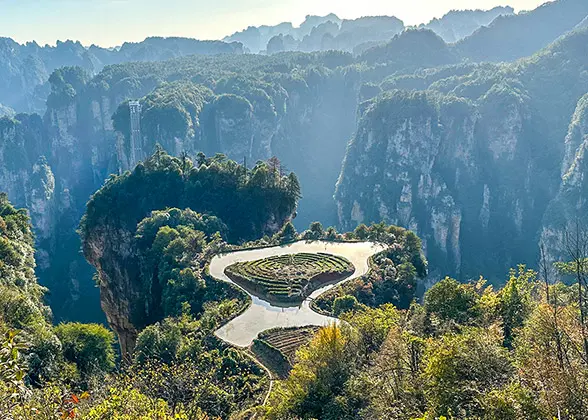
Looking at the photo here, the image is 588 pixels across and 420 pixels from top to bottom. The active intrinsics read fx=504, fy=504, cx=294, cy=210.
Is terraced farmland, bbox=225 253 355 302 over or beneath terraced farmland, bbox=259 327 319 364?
over

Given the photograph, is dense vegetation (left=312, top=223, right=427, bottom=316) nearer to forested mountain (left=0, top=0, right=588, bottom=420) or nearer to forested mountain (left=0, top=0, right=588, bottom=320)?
forested mountain (left=0, top=0, right=588, bottom=420)

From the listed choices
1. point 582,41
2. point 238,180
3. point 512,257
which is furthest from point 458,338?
point 582,41

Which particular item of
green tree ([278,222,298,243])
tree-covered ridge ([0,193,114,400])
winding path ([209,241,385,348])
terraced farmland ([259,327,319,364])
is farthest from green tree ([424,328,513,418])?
green tree ([278,222,298,243])

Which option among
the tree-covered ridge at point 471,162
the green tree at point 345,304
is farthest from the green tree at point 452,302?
the tree-covered ridge at point 471,162

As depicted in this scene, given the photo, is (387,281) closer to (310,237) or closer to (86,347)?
(310,237)

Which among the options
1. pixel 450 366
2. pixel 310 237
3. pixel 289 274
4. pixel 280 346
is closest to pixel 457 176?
pixel 310 237

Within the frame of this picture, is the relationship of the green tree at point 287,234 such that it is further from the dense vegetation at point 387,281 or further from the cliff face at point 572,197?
the cliff face at point 572,197

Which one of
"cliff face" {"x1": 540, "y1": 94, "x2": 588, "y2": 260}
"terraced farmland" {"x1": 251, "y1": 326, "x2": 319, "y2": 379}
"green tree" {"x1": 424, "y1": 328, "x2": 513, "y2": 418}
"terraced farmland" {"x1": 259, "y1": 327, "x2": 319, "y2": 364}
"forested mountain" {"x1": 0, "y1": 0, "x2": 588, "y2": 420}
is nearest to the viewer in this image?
"green tree" {"x1": 424, "y1": 328, "x2": 513, "y2": 418}
